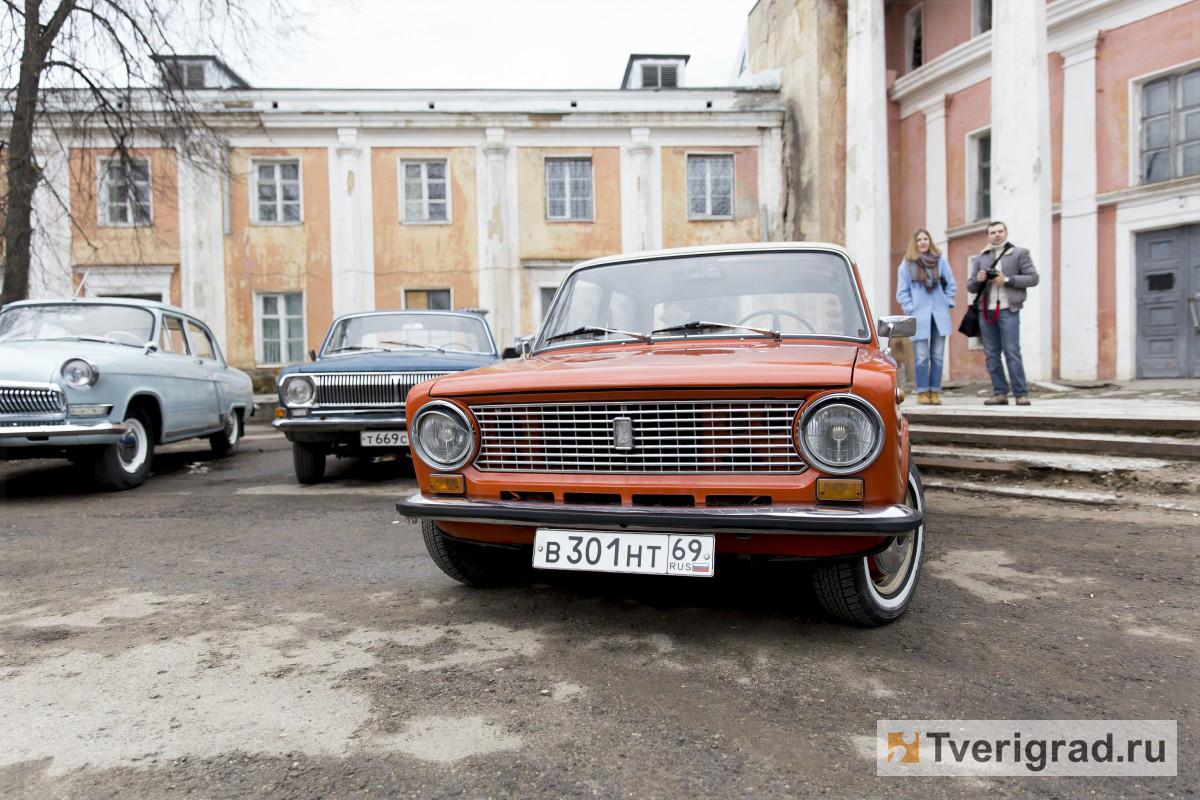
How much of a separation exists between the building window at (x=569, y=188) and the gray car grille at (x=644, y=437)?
50.9 ft

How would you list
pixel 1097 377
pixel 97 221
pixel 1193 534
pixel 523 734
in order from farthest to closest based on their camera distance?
pixel 97 221 → pixel 1097 377 → pixel 1193 534 → pixel 523 734

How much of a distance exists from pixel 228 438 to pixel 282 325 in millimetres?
9383

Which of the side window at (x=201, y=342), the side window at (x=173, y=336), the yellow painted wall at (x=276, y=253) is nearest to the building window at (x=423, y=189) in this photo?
the yellow painted wall at (x=276, y=253)

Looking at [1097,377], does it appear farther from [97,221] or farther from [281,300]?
[97,221]

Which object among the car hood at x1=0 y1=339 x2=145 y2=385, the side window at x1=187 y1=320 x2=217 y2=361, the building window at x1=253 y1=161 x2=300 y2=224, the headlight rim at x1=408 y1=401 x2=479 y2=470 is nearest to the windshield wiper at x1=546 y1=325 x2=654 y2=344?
the headlight rim at x1=408 y1=401 x2=479 y2=470

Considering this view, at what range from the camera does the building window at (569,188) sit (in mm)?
17859

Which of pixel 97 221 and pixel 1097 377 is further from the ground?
pixel 97 221

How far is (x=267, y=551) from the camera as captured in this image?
429cm

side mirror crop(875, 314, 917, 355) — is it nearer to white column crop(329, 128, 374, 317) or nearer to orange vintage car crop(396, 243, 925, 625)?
orange vintage car crop(396, 243, 925, 625)

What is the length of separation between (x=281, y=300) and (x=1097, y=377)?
Answer: 15764mm

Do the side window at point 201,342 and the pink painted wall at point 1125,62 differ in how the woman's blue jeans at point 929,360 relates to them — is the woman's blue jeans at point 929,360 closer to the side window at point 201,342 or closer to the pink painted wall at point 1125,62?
the pink painted wall at point 1125,62

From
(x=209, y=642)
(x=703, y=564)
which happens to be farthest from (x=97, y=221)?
(x=703, y=564)

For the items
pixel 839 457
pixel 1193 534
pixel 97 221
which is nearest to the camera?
pixel 839 457

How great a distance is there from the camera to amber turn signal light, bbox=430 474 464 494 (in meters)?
3.01
